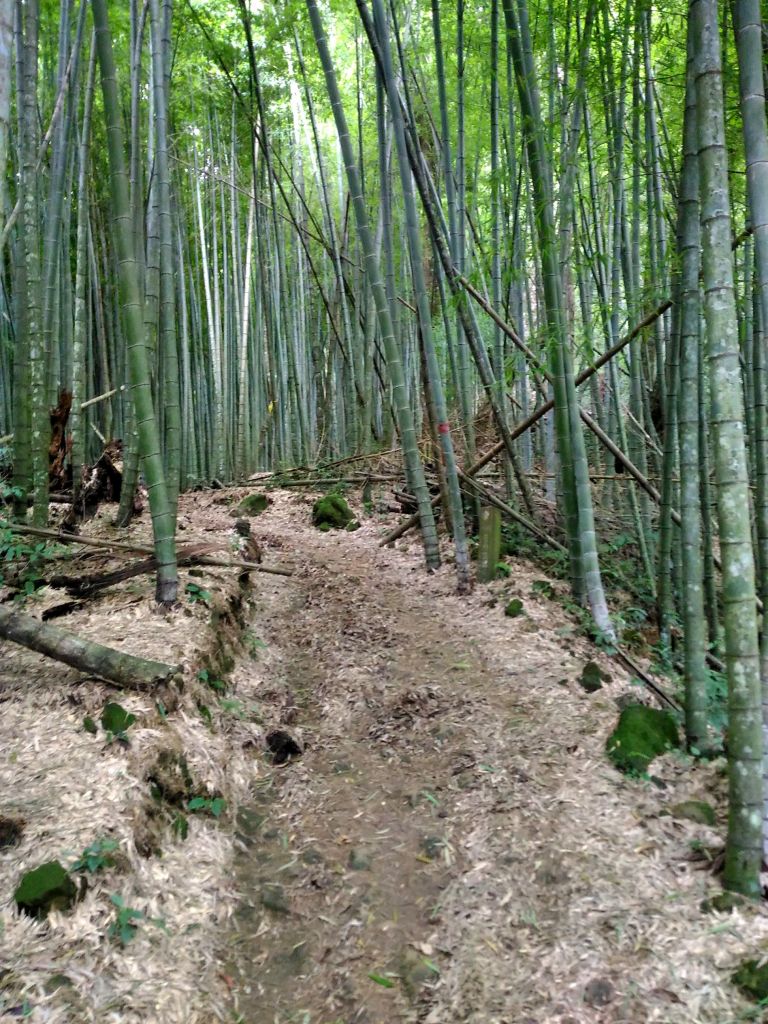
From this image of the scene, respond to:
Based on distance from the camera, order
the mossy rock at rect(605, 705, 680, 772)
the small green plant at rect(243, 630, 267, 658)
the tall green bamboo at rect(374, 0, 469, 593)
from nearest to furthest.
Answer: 1. the mossy rock at rect(605, 705, 680, 772)
2. the small green plant at rect(243, 630, 267, 658)
3. the tall green bamboo at rect(374, 0, 469, 593)

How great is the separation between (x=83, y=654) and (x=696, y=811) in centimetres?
210

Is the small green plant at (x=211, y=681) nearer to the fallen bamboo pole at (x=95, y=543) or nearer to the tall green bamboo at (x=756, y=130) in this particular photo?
the fallen bamboo pole at (x=95, y=543)

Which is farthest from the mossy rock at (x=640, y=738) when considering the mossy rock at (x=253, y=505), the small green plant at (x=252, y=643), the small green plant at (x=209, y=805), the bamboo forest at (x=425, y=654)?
the mossy rock at (x=253, y=505)

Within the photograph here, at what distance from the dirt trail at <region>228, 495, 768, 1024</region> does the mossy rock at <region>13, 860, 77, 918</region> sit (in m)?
0.50

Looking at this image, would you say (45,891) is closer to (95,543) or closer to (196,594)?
(196,594)

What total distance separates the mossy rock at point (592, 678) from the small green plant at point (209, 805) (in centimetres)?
159

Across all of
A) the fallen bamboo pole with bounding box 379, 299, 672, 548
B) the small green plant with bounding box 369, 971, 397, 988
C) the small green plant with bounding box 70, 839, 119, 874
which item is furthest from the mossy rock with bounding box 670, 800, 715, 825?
the fallen bamboo pole with bounding box 379, 299, 672, 548

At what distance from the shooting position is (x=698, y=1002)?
5.21ft

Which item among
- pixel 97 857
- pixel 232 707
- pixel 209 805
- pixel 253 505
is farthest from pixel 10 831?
pixel 253 505

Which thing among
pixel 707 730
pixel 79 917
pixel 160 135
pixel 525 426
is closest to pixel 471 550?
pixel 525 426

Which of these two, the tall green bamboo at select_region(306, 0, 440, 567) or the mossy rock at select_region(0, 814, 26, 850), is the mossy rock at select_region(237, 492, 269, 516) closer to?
the tall green bamboo at select_region(306, 0, 440, 567)

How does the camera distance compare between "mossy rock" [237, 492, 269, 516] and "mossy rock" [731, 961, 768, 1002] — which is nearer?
"mossy rock" [731, 961, 768, 1002]

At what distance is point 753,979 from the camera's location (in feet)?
5.14

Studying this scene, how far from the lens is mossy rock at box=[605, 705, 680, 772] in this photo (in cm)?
243
